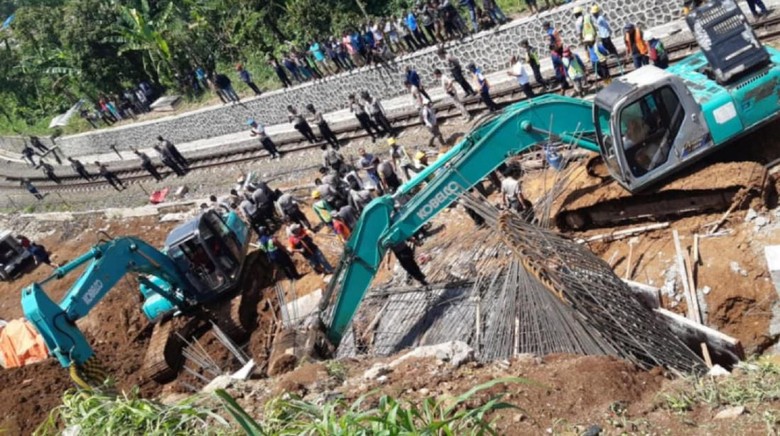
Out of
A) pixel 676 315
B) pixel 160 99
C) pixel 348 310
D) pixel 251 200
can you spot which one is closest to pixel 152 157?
pixel 160 99

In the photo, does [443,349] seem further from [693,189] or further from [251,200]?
[251,200]

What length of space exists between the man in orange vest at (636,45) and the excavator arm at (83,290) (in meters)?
10.6

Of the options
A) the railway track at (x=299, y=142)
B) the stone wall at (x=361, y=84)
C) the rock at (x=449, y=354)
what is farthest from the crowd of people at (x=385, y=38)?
the rock at (x=449, y=354)

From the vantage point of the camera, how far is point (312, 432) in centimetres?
448

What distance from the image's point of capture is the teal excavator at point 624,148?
9.48 metres

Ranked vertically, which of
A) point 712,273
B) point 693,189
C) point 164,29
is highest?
point 164,29

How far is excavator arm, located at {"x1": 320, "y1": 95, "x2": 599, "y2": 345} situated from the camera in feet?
33.7

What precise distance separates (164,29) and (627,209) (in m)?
25.2

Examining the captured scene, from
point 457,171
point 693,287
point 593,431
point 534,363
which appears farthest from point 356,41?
point 593,431

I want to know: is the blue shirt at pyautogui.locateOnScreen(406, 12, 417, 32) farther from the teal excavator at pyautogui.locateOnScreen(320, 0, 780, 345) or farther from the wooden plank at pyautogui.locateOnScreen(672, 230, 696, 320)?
Answer: the wooden plank at pyautogui.locateOnScreen(672, 230, 696, 320)

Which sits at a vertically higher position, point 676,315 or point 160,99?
point 160,99

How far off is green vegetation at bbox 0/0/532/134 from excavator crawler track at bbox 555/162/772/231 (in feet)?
49.0

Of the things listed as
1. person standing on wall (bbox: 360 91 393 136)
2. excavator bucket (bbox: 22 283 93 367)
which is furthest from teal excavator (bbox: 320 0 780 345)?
person standing on wall (bbox: 360 91 393 136)

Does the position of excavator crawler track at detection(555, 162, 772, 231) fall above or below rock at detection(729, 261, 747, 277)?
above
